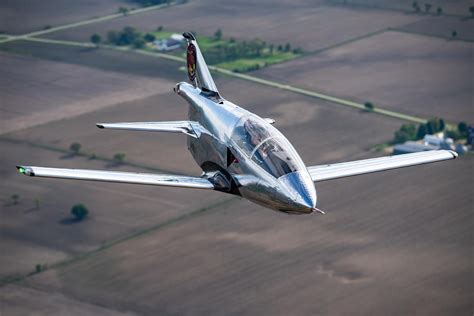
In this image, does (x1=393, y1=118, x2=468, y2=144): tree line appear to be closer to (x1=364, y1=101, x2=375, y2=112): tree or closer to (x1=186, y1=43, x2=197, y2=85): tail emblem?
(x1=364, y1=101, x2=375, y2=112): tree

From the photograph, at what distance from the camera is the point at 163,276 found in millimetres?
127375

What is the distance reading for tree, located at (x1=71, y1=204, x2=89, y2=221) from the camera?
14312 centimetres

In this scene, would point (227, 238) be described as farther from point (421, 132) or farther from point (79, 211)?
point (421, 132)

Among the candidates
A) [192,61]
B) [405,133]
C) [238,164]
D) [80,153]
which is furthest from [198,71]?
[405,133]

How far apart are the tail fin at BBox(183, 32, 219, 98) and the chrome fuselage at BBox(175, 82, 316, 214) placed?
0.83 meters

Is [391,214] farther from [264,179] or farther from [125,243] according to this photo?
[264,179]

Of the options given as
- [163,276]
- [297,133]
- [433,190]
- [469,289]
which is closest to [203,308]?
[163,276]

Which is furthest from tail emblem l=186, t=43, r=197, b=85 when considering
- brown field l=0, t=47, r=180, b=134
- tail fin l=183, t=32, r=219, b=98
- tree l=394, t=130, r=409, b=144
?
brown field l=0, t=47, r=180, b=134

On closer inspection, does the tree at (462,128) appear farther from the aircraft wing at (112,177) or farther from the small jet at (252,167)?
the aircraft wing at (112,177)

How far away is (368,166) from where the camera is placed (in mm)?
77062

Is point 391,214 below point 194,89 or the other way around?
below

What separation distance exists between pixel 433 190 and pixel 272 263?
32221 millimetres

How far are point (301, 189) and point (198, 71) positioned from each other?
22.3m

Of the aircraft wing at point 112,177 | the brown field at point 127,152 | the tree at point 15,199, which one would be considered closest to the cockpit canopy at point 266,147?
the aircraft wing at point 112,177
